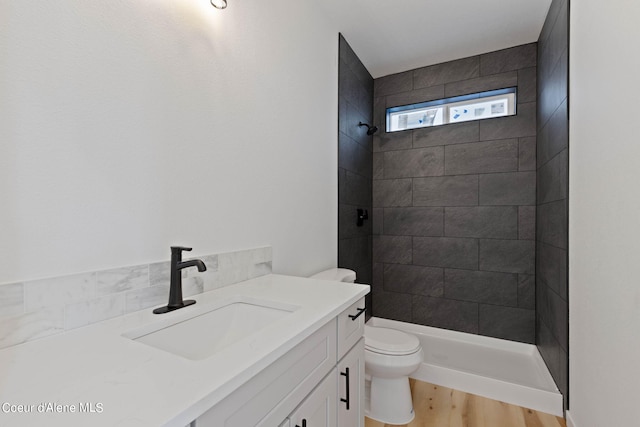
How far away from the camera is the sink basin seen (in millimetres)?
906

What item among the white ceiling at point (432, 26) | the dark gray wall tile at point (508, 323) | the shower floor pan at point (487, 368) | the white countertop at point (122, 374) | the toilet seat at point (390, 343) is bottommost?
the shower floor pan at point (487, 368)

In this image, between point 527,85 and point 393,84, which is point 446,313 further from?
point 393,84

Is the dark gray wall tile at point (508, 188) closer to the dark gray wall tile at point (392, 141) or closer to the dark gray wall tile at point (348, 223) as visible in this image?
the dark gray wall tile at point (392, 141)

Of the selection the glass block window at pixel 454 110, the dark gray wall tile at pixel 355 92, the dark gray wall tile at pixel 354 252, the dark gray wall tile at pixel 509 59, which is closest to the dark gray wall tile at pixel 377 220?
the dark gray wall tile at pixel 354 252

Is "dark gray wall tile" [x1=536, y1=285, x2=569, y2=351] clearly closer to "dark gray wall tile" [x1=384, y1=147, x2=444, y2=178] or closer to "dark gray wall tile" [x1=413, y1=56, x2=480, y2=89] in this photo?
"dark gray wall tile" [x1=384, y1=147, x2=444, y2=178]

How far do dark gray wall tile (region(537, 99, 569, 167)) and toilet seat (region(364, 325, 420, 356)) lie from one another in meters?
1.47

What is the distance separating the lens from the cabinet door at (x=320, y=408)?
34.3 inches

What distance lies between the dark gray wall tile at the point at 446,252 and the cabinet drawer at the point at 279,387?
2.10 m

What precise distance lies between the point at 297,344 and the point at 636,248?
1.19m

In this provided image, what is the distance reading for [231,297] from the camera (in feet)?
3.83

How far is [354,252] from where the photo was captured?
274 cm

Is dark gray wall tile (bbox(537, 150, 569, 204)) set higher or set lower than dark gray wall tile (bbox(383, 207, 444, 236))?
higher

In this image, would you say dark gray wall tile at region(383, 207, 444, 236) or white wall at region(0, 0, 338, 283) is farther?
dark gray wall tile at region(383, 207, 444, 236)

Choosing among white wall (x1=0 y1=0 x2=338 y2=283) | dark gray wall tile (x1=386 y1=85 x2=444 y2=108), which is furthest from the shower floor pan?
dark gray wall tile (x1=386 y1=85 x2=444 y2=108)
